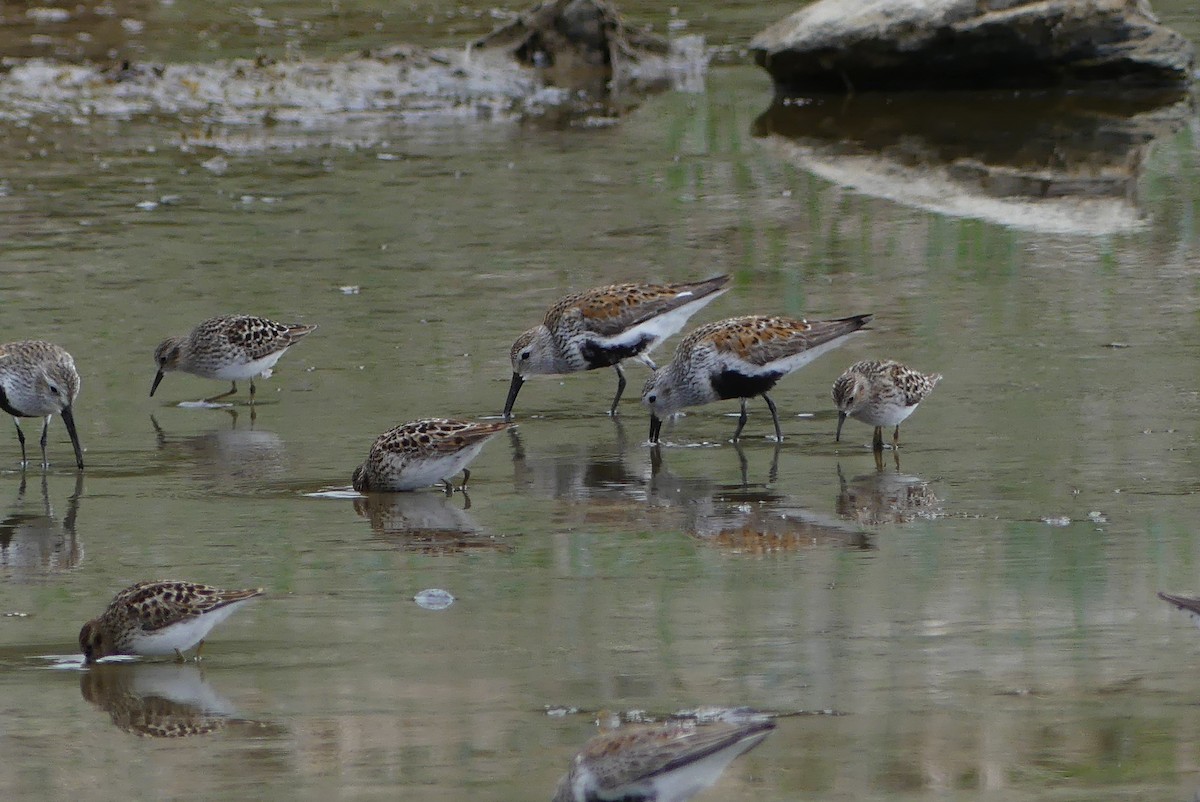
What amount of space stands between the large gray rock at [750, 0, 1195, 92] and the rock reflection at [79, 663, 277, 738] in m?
16.8

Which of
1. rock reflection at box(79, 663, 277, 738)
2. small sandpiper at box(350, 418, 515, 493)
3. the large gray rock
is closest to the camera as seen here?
rock reflection at box(79, 663, 277, 738)

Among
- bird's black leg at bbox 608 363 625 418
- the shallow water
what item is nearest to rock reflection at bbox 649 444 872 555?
the shallow water

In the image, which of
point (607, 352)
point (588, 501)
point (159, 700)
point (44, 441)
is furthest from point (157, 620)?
point (607, 352)

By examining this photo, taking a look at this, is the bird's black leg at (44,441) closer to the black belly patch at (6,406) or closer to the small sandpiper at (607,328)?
the black belly patch at (6,406)

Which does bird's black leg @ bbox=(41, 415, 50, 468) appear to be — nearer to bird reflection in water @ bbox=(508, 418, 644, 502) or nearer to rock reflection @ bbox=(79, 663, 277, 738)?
bird reflection in water @ bbox=(508, 418, 644, 502)

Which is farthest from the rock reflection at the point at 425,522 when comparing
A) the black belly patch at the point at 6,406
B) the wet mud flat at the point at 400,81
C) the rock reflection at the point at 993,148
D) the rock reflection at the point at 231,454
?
the wet mud flat at the point at 400,81

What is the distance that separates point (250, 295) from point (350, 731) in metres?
8.89

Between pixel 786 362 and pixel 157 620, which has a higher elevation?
pixel 786 362

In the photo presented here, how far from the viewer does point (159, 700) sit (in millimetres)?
7809

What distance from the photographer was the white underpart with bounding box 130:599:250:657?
809 centimetres

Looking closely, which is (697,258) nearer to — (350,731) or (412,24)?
(350,731)

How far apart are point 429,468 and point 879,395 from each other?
2.63 meters

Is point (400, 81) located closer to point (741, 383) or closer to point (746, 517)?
point (741, 383)

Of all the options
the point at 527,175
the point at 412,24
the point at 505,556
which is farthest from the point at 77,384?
the point at 412,24
